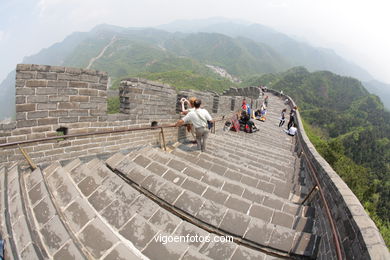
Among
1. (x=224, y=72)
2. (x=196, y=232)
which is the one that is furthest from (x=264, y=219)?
(x=224, y=72)

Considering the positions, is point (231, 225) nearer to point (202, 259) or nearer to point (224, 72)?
point (202, 259)

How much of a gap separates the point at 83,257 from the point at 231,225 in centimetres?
160

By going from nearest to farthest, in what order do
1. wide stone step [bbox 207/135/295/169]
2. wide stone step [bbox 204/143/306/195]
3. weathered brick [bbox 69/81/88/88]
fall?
weathered brick [bbox 69/81/88/88]
wide stone step [bbox 204/143/306/195]
wide stone step [bbox 207/135/295/169]

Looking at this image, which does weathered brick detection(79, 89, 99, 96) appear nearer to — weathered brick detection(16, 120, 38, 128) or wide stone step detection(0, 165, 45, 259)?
weathered brick detection(16, 120, 38, 128)

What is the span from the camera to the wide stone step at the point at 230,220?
2395 millimetres

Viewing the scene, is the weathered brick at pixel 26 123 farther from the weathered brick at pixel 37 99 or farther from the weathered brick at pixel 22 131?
the weathered brick at pixel 37 99

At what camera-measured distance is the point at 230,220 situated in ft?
8.50

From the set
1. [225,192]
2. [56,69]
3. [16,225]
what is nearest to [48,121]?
[56,69]

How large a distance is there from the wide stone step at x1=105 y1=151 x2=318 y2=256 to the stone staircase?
0.04ft

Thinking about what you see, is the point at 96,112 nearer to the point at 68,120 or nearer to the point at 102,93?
the point at 102,93

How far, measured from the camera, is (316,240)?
2457mm

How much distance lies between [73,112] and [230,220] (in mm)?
3290

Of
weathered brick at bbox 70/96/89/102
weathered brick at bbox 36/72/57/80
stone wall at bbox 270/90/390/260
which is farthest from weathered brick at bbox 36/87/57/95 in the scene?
stone wall at bbox 270/90/390/260

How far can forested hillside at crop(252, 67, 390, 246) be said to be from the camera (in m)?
21.5
